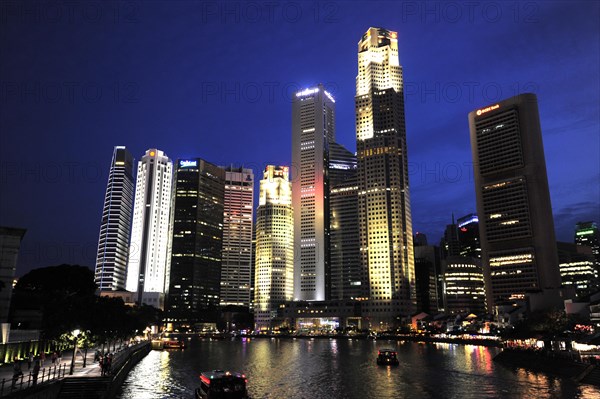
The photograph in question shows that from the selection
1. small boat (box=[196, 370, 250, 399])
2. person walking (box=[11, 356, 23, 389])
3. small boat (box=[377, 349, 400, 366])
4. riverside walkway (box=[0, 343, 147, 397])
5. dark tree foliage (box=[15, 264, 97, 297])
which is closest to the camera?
person walking (box=[11, 356, 23, 389])

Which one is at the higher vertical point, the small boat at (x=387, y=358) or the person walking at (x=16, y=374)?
the person walking at (x=16, y=374)

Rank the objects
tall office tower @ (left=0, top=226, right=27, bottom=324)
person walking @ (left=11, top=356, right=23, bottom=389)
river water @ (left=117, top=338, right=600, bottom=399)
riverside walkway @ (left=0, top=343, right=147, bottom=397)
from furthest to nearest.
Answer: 1. tall office tower @ (left=0, top=226, right=27, bottom=324)
2. river water @ (left=117, top=338, right=600, bottom=399)
3. riverside walkway @ (left=0, top=343, right=147, bottom=397)
4. person walking @ (left=11, top=356, right=23, bottom=389)

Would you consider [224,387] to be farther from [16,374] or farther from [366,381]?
[366,381]

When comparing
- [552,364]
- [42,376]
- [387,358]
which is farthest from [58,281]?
[552,364]

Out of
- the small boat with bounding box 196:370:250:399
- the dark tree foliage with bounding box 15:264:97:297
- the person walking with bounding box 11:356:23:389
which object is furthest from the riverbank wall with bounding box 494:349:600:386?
the dark tree foliage with bounding box 15:264:97:297

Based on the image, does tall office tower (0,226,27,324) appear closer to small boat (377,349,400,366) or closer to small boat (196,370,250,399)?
small boat (196,370,250,399)

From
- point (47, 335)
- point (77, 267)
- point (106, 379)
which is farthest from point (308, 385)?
point (77, 267)

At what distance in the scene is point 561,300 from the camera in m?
154

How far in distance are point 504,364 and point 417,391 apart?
40.4m

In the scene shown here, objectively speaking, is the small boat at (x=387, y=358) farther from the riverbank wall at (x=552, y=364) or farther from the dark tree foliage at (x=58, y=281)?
the dark tree foliage at (x=58, y=281)

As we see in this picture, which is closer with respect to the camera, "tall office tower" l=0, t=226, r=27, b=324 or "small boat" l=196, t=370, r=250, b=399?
"small boat" l=196, t=370, r=250, b=399

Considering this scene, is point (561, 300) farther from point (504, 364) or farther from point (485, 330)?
point (504, 364)

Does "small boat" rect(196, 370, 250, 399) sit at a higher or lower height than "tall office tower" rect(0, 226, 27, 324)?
lower

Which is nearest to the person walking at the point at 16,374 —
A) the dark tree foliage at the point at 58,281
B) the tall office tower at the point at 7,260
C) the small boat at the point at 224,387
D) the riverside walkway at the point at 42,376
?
the riverside walkway at the point at 42,376
